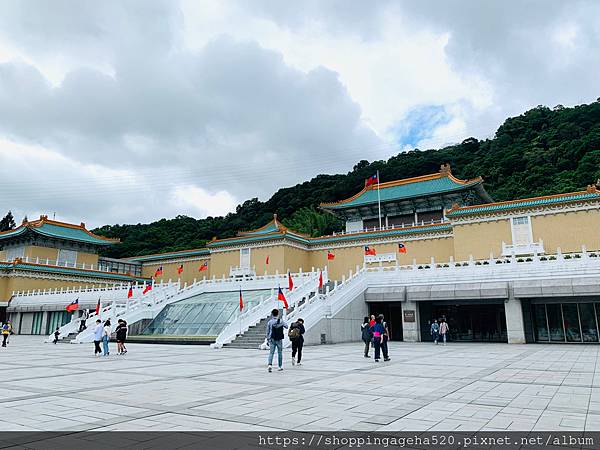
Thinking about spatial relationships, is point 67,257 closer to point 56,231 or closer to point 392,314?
point 56,231

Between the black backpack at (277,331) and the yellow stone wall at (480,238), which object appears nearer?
the black backpack at (277,331)

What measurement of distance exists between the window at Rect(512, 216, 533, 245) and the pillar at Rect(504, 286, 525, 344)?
29.7 ft

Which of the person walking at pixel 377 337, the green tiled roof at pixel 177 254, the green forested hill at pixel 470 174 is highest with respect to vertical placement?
the green forested hill at pixel 470 174

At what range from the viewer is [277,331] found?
1150 cm

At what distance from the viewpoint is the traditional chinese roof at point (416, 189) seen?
36.4 m

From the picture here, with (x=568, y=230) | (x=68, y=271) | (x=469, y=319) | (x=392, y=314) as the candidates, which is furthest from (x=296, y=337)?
(x=68, y=271)

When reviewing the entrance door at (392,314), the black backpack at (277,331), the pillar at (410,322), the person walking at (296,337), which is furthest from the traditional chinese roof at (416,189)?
the black backpack at (277,331)

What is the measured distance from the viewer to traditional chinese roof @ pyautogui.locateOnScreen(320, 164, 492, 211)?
36375mm

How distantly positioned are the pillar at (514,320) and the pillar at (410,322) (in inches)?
173

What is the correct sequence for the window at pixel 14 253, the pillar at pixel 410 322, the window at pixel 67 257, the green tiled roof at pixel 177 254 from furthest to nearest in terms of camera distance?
the window at pixel 67 257, the window at pixel 14 253, the green tiled roof at pixel 177 254, the pillar at pixel 410 322

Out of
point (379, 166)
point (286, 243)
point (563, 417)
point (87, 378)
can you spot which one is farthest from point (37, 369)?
point (379, 166)

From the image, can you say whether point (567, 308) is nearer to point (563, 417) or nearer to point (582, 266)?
point (582, 266)

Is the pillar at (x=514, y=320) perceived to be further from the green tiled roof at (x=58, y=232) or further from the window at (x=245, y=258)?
the green tiled roof at (x=58, y=232)

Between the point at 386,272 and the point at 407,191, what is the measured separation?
52.1ft
